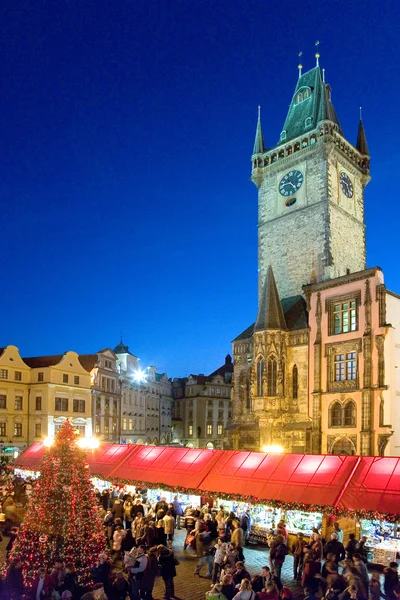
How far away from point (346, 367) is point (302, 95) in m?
27.5

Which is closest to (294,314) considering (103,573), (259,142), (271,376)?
(271,376)

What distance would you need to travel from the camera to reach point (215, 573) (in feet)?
48.2

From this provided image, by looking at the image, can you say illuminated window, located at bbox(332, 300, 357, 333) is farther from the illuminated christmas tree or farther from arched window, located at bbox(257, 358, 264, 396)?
the illuminated christmas tree

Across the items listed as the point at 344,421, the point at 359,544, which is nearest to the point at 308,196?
the point at 344,421

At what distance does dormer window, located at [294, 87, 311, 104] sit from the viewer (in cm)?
4974

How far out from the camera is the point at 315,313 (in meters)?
37.3

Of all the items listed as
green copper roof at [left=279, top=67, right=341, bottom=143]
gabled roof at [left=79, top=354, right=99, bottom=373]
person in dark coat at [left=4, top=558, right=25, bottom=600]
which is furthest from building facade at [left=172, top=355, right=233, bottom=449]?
person in dark coat at [left=4, top=558, right=25, bottom=600]

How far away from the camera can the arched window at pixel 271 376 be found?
1454 inches

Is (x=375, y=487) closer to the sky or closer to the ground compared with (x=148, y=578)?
closer to the sky

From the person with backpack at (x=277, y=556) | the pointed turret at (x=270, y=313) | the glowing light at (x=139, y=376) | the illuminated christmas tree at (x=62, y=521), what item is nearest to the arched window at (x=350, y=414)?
the pointed turret at (x=270, y=313)

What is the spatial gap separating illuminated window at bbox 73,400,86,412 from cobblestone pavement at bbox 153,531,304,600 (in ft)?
127

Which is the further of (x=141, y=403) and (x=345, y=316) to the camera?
(x=141, y=403)

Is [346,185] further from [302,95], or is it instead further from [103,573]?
[103,573]

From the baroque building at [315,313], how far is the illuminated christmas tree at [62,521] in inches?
834
